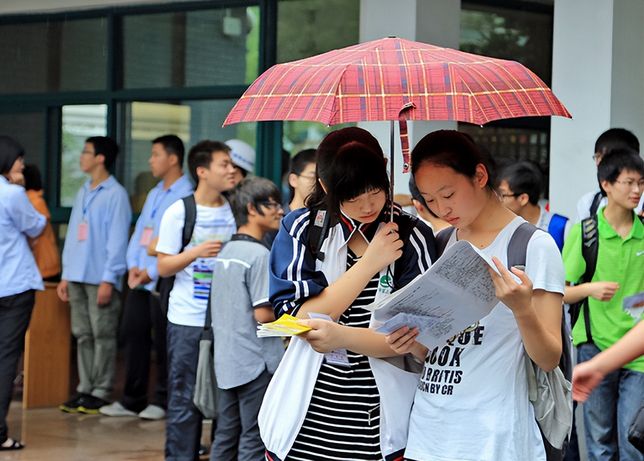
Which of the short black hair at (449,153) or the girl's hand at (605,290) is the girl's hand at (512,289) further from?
the girl's hand at (605,290)

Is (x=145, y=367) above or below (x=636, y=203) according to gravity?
below

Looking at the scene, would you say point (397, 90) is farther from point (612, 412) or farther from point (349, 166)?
point (612, 412)

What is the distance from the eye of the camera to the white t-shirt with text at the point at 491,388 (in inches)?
138

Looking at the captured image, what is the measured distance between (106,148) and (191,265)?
307 cm

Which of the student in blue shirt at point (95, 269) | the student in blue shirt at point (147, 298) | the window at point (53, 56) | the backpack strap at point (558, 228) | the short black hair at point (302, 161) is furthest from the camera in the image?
the window at point (53, 56)

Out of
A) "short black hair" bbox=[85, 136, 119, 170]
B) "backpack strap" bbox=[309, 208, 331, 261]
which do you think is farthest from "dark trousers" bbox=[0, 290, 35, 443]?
"backpack strap" bbox=[309, 208, 331, 261]

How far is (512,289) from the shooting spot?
3230mm

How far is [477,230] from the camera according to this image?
3.64 meters

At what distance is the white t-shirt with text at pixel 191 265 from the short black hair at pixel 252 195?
2.57ft

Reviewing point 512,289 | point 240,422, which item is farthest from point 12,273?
point 512,289

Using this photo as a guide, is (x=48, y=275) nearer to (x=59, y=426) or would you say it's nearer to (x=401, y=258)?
(x=59, y=426)

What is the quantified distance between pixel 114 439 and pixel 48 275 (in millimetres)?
2024

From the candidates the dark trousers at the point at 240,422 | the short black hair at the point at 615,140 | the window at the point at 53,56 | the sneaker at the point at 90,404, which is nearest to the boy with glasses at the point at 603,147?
the short black hair at the point at 615,140

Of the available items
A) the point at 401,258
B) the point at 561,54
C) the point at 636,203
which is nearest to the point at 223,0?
the point at 561,54
